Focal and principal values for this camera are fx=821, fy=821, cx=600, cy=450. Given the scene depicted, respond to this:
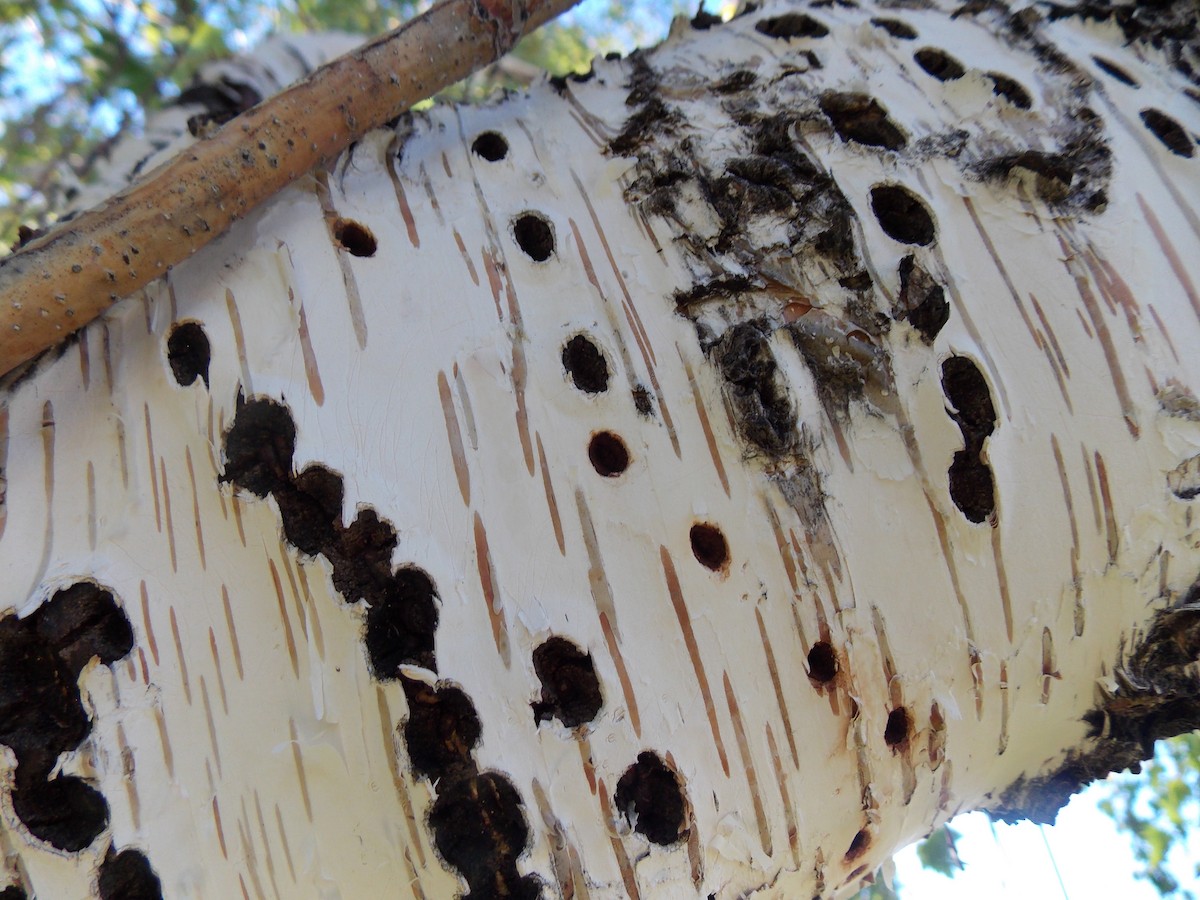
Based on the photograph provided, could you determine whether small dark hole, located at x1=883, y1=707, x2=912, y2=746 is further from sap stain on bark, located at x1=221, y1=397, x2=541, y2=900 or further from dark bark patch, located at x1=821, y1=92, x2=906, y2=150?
dark bark patch, located at x1=821, y1=92, x2=906, y2=150

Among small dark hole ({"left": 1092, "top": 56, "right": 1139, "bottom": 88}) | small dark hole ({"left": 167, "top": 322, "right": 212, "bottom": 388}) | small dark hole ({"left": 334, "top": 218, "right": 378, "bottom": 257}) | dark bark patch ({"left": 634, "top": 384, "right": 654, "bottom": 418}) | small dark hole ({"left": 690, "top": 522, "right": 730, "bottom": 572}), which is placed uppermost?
small dark hole ({"left": 1092, "top": 56, "right": 1139, "bottom": 88})

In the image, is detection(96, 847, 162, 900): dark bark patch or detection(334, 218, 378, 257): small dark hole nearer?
detection(96, 847, 162, 900): dark bark patch

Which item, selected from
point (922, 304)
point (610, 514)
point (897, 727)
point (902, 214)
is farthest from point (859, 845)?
point (902, 214)

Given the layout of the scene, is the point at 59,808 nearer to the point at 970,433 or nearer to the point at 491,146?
the point at 491,146

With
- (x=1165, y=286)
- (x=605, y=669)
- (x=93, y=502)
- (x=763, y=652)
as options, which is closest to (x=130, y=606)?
(x=93, y=502)

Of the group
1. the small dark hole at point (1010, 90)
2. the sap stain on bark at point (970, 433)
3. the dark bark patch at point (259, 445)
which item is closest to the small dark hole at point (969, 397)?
the sap stain on bark at point (970, 433)

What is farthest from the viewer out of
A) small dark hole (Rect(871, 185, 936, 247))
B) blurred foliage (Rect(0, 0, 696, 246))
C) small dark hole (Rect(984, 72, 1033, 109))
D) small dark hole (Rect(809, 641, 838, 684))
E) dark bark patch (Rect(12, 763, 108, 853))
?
blurred foliage (Rect(0, 0, 696, 246))

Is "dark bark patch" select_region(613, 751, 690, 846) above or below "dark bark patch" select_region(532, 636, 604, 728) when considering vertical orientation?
below

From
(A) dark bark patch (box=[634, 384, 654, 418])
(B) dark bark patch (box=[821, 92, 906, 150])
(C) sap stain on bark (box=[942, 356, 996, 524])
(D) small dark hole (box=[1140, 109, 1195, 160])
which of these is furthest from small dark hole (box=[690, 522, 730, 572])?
(D) small dark hole (box=[1140, 109, 1195, 160])
